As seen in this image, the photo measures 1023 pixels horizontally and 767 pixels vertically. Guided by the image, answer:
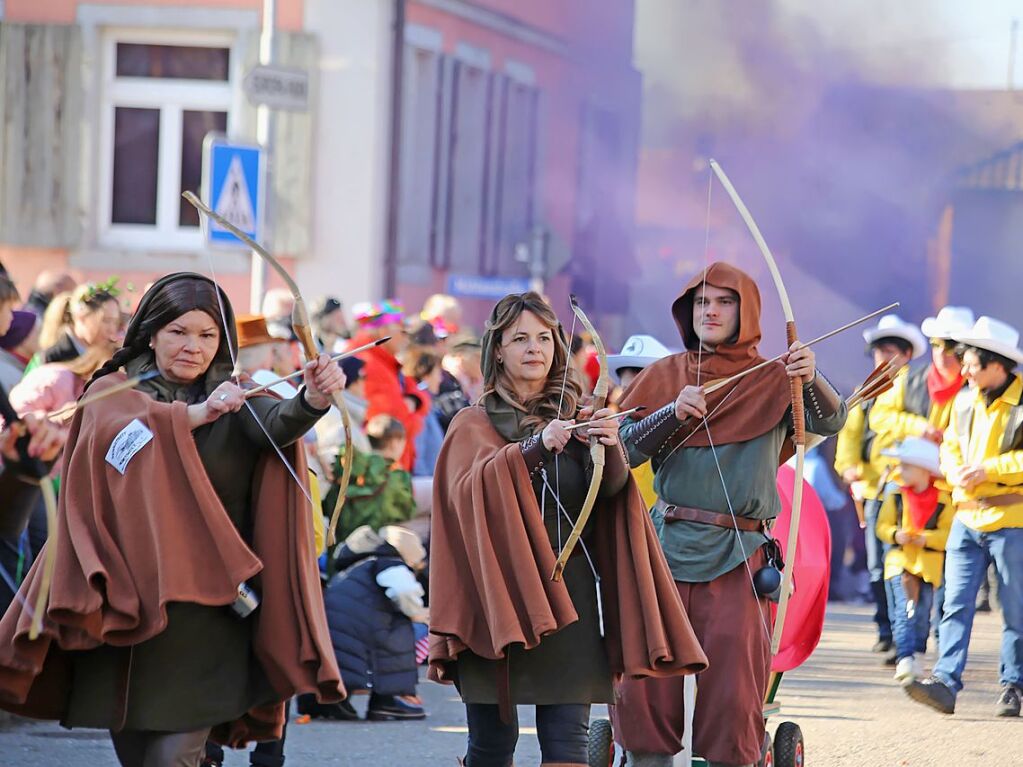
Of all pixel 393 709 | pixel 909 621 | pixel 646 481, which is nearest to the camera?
pixel 646 481

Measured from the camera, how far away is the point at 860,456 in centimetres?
1162

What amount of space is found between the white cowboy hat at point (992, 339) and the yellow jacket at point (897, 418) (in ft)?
5.20

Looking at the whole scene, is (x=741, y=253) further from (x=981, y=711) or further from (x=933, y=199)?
(x=981, y=711)

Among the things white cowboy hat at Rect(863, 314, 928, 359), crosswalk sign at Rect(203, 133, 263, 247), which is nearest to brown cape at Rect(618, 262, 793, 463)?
white cowboy hat at Rect(863, 314, 928, 359)

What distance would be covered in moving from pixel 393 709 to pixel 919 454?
3.29m

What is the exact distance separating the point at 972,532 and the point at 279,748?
4048 mm

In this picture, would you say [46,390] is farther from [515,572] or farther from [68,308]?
[515,572]

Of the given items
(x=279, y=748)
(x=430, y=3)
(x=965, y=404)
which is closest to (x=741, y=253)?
(x=430, y=3)

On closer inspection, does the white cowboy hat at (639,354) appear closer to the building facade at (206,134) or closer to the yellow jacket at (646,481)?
the yellow jacket at (646,481)

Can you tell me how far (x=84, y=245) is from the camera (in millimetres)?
17703

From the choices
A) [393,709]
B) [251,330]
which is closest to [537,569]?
[251,330]

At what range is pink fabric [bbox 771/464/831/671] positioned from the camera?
699 cm

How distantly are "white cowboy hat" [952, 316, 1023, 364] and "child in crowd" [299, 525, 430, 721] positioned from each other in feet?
8.96

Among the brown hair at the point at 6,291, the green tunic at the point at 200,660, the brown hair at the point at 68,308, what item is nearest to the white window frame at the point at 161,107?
the brown hair at the point at 68,308
